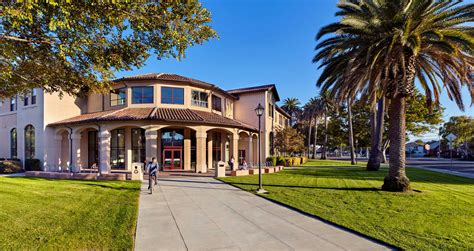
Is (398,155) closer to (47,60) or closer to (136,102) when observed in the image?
(47,60)

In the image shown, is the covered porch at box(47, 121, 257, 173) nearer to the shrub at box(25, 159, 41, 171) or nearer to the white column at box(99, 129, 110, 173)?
the shrub at box(25, 159, 41, 171)

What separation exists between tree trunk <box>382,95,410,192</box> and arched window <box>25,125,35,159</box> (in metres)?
31.3

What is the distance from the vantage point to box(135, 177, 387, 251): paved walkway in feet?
19.8

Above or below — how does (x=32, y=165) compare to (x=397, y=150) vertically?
below

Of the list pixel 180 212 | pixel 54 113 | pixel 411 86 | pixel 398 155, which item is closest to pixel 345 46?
pixel 411 86

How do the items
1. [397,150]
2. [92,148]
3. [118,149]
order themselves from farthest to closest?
[92,148] → [118,149] → [397,150]

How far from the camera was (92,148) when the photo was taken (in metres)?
29.0

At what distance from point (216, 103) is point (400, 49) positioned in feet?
71.0

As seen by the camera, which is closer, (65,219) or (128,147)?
(65,219)

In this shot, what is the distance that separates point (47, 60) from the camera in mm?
9391

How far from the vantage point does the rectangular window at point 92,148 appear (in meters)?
28.7

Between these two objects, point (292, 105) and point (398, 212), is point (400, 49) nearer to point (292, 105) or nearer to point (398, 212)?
point (398, 212)

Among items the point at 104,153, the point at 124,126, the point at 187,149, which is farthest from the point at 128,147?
the point at 187,149

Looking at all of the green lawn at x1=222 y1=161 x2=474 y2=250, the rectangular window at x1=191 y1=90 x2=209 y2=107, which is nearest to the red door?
the rectangular window at x1=191 y1=90 x2=209 y2=107
